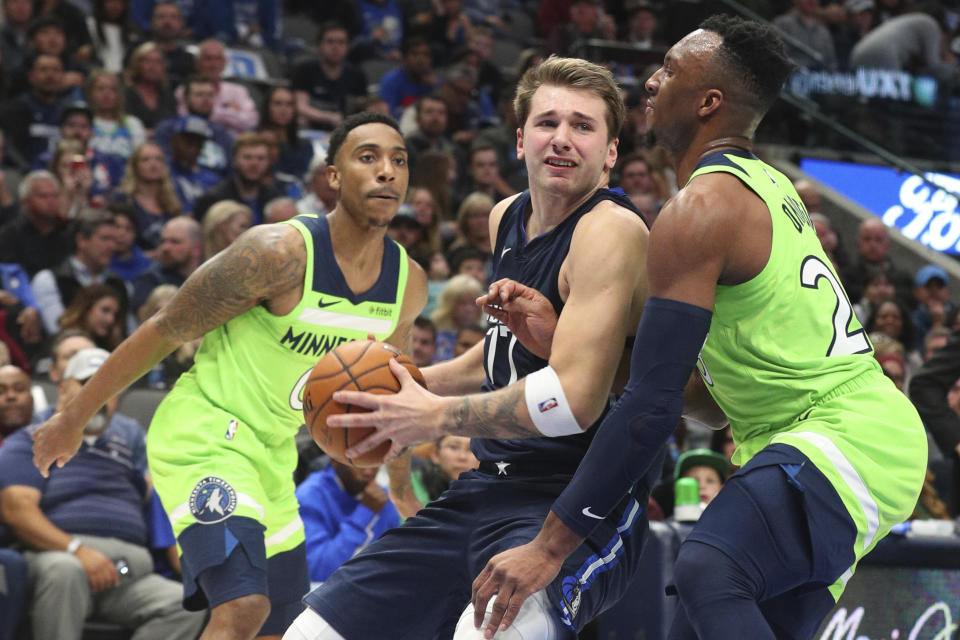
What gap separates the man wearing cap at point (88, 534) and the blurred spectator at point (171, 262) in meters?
1.80

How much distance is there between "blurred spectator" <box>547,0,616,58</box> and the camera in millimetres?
12695

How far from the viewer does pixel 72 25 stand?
1136 cm

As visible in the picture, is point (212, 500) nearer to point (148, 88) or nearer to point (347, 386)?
point (347, 386)

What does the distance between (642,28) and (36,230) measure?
306 inches

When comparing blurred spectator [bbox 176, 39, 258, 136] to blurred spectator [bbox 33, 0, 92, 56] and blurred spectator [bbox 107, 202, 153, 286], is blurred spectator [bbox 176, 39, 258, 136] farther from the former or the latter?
blurred spectator [bbox 107, 202, 153, 286]

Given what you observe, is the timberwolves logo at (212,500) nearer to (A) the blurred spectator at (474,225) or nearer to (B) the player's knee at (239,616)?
(B) the player's knee at (239,616)

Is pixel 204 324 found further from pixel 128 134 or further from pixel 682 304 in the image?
pixel 128 134

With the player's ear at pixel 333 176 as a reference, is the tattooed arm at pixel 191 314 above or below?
below

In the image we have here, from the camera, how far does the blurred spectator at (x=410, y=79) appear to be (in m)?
12.1

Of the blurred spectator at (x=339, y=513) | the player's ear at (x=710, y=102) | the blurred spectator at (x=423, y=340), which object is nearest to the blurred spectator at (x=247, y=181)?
the blurred spectator at (x=423, y=340)

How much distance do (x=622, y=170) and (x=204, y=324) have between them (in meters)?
7.10

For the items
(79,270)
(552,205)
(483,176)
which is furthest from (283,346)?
(483,176)

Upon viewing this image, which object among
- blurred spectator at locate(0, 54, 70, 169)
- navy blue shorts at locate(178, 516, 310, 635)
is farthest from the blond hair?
blurred spectator at locate(0, 54, 70, 169)

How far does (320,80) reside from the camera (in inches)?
479
